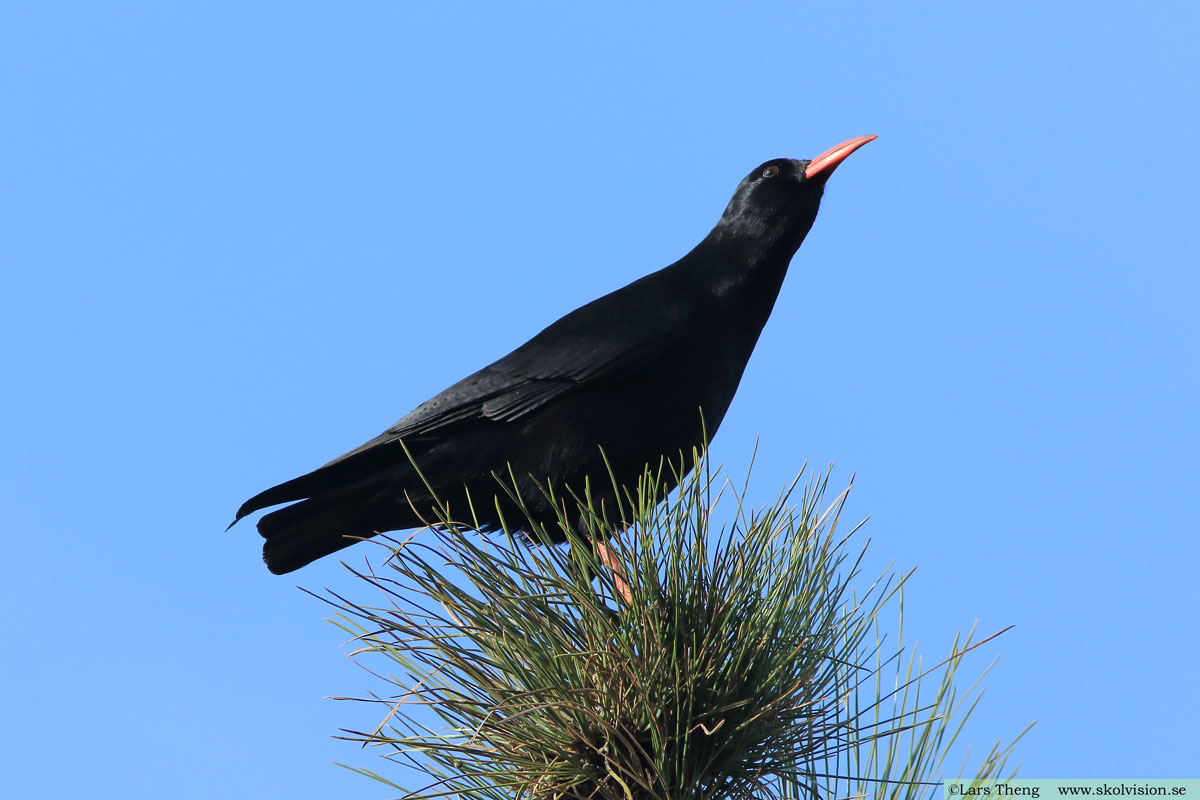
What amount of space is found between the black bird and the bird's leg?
1.26 m

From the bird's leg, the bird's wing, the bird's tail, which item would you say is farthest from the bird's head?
the bird's leg

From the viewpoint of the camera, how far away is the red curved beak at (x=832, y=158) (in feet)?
14.6

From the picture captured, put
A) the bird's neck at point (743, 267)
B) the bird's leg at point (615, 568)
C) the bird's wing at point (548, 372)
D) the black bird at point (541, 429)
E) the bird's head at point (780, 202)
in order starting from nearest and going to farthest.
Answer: the bird's leg at point (615, 568) → the black bird at point (541, 429) → the bird's wing at point (548, 372) → the bird's neck at point (743, 267) → the bird's head at point (780, 202)

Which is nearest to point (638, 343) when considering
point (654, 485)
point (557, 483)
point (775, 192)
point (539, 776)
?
point (557, 483)

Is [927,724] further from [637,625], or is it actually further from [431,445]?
[431,445]

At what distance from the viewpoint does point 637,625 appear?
90.2 inches

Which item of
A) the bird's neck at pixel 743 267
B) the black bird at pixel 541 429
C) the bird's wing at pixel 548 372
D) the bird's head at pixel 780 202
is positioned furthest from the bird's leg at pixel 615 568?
the bird's head at pixel 780 202

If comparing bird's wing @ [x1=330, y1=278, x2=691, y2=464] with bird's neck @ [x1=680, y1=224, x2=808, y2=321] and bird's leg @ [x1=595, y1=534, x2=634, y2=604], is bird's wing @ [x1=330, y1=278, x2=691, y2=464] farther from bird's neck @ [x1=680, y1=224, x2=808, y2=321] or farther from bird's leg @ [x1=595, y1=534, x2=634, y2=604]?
bird's leg @ [x1=595, y1=534, x2=634, y2=604]

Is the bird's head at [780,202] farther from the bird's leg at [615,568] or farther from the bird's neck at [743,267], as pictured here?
the bird's leg at [615,568]

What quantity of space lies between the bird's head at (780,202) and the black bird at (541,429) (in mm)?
450

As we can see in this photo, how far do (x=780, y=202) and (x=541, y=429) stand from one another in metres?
1.39

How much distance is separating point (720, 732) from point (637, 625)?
258mm

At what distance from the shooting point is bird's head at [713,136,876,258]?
14.6 feet

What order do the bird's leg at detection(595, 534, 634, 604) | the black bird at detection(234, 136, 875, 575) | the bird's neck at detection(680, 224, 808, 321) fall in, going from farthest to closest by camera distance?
the bird's neck at detection(680, 224, 808, 321) → the black bird at detection(234, 136, 875, 575) → the bird's leg at detection(595, 534, 634, 604)
